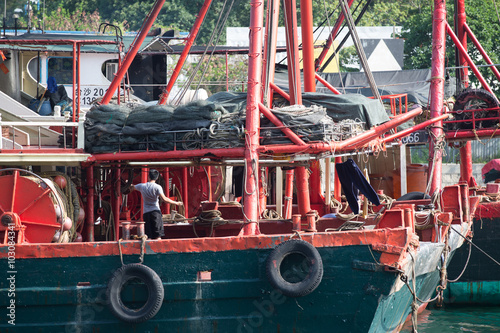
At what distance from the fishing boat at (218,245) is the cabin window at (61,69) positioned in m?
4.78

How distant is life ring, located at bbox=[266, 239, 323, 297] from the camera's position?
8.85 m

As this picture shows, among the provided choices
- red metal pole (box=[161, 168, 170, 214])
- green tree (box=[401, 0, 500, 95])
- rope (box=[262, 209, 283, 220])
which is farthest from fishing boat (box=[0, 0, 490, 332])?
green tree (box=[401, 0, 500, 95])

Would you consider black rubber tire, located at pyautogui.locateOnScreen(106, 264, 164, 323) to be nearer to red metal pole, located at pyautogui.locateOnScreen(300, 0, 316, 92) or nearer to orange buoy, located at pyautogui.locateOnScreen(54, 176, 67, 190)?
orange buoy, located at pyautogui.locateOnScreen(54, 176, 67, 190)

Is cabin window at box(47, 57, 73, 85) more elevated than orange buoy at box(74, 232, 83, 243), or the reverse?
cabin window at box(47, 57, 73, 85)

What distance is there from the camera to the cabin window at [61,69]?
1577cm

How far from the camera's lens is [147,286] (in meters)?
9.09

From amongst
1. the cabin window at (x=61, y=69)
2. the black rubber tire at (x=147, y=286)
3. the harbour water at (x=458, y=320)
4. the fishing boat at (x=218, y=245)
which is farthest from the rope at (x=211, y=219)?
the cabin window at (x=61, y=69)

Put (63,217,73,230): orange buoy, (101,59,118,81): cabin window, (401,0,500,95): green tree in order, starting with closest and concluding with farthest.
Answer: (63,217,73,230): orange buoy
(101,59,118,81): cabin window
(401,0,500,95): green tree

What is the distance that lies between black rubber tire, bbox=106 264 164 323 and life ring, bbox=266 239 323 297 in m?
1.45

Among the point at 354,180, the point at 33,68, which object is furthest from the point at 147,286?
the point at 33,68

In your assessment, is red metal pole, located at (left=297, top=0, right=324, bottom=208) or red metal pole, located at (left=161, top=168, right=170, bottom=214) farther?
red metal pole, located at (left=161, top=168, right=170, bottom=214)

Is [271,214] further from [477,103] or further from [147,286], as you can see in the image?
[147,286]

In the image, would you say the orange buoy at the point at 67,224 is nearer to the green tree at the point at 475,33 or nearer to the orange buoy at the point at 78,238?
the orange buoy at the point at 78,238

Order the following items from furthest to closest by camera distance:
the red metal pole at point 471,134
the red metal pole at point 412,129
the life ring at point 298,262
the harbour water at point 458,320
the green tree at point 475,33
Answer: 1. the green tree at point 475,33
2. the red metal pole at point 471,134
3. the harbour water at point 458,320
4. the red metal pole at point 412,129
5. the life ring at point 298,262
